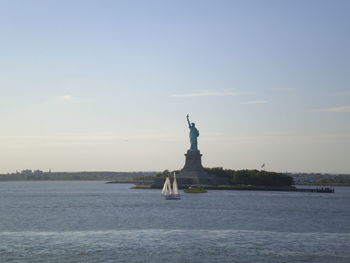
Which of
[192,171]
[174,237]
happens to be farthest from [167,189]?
[174,237]

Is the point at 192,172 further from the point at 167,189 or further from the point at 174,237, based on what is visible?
the point at 174,237

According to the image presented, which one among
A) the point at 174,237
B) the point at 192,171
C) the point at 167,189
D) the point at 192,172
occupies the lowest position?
the point at 174,237

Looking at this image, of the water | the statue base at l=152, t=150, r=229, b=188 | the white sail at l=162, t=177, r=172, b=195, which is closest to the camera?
the water

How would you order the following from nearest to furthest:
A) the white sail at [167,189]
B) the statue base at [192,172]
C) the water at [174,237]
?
the water at [174,237]
the white sail at [167,189]
the statue base at [192,172]

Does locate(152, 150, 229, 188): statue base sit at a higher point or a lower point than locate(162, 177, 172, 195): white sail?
higher

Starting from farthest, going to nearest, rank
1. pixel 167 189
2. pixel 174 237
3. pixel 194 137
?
1. pixel 194 137
2. pixel 167 189
3. pixel 174 237

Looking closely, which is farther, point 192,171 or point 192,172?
point 192,171

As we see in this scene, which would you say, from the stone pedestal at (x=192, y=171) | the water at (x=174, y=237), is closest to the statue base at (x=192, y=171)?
the stone pedestal at (x=192, y=171)

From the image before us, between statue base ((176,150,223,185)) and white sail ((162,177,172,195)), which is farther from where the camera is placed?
statue base ((176,150,223,185))

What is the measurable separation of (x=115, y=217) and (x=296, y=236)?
18151 mm

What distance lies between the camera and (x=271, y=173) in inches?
4843

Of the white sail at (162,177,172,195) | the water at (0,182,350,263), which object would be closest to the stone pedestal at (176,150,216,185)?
the white sail at (162,177,172,195)

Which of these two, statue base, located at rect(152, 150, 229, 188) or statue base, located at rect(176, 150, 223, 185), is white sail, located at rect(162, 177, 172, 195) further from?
statue base, located at rect(176, 150, 223, 185)

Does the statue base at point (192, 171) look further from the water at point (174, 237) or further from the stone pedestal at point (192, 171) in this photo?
the water at point (174, 237)
